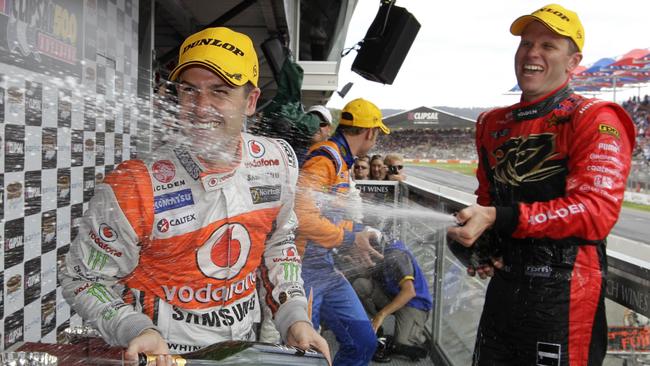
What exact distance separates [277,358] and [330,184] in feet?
5.86

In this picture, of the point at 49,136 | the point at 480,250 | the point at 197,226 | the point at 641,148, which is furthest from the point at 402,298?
the point at 641,148

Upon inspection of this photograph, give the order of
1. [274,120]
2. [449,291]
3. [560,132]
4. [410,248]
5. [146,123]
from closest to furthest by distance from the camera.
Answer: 1. [146,123]
2. [560,132]
3. [274,120]
4. [449,291]
5. [410,248]

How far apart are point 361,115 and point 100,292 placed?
7.69ft

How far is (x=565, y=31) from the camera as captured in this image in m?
1.82

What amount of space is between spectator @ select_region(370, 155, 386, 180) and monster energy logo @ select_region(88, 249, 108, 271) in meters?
5.31

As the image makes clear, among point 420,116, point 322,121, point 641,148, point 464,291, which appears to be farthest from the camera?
point 420,116

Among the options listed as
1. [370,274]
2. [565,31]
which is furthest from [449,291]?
[565,31]

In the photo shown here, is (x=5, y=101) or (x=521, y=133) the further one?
(x=521, y=133)

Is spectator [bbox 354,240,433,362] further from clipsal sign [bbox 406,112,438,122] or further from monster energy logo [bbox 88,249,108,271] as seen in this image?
clipsal sign [bbox 406,112,438,122]

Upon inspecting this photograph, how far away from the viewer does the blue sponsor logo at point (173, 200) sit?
1.25 meters

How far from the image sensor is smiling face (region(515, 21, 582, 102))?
187 centimetres

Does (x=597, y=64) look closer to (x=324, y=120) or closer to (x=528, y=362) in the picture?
(x=324, y=120)

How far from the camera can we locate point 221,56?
131cm

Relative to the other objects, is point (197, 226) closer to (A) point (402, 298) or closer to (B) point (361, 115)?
(B) point (361, 115)
